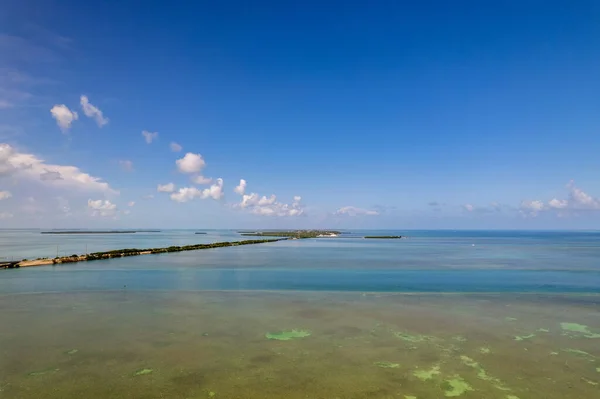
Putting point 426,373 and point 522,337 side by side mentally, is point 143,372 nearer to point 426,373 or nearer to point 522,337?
point 426,373

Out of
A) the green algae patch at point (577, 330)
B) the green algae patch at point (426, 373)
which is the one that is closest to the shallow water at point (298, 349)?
the green algae patch at point (426, 373)

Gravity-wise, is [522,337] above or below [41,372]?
below

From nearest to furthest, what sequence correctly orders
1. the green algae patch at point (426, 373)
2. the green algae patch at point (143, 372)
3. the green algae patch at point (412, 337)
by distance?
1. the green algae patch at point (426, 373)
2. the green algae patch at point (143, 372)
3. the green algae patch at point (412, 337)

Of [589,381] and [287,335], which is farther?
[287,335]

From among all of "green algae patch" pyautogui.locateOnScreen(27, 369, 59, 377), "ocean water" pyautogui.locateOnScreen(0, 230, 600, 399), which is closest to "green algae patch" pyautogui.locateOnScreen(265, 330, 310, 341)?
"ocean water" pyautogui.locateOnScreen(0, 230, 600, 399)

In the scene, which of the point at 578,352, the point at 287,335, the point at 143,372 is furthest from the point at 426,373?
the point at 143,372

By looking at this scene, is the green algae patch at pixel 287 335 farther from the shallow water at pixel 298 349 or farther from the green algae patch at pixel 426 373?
the green algae patch at pixel 426 373

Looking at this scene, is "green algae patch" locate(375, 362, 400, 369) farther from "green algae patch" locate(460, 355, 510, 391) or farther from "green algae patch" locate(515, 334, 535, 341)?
"green algae patch" locate(515, 334, 535, 341)
